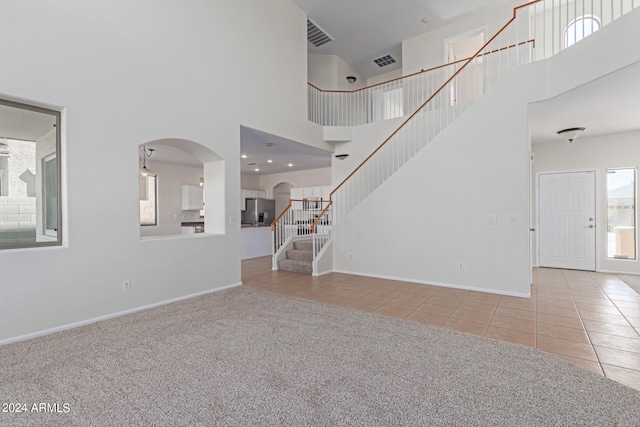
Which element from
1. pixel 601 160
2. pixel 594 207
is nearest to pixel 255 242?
pixel 594 207

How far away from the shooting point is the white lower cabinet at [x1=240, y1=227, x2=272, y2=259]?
27.3 feet

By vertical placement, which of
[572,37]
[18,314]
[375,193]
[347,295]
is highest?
[572,37]

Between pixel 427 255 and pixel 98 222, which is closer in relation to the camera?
pixel 98 222

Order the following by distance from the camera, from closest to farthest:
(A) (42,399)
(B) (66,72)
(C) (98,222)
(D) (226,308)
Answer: (A) (42,399)
(B) (66,72)
(C) (98,222)
(D) (226,308)

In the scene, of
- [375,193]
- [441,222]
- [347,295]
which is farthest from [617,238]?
[347,295]

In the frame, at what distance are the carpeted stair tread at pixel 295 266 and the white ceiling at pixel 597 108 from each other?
460 cm

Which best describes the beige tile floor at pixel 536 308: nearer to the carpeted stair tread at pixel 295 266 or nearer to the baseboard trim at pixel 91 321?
the carpeted stair tread at pixel 295 266

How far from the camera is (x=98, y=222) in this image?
3.42m

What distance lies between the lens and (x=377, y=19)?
7.02 meters

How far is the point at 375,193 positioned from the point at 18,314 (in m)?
5.06

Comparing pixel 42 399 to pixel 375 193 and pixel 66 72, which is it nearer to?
pixel 66 72

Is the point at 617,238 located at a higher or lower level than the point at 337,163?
lower

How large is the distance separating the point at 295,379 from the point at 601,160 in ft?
24.8

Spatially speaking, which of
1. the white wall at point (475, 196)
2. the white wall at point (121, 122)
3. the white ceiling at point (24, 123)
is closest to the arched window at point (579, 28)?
the white wall at point (475, 196)
